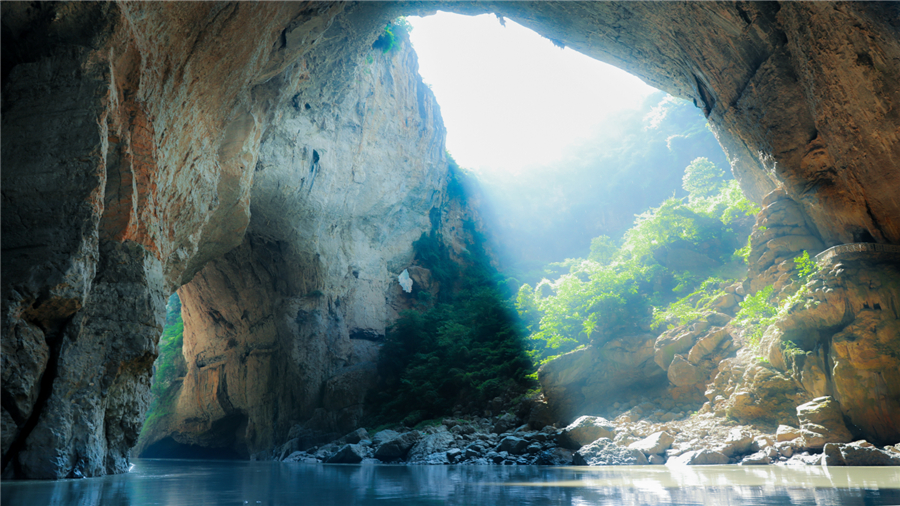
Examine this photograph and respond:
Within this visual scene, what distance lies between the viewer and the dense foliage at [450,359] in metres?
18.5

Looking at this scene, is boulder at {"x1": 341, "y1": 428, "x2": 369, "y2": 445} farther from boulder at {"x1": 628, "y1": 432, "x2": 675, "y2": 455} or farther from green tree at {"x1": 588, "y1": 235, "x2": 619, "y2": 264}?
green tree at {"x1": 588, "y1": 235, "x2": 619, "y2": 264}

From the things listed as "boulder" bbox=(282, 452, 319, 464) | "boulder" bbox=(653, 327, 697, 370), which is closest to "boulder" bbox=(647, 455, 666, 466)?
"boulder" bbox=(653, 327, 697, 370)

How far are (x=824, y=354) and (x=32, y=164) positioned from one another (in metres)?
12.9

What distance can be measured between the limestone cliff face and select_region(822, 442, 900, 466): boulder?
14.5 metres

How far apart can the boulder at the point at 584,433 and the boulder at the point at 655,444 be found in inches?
37.2

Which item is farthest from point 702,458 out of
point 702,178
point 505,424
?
point 702,178

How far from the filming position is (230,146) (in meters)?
12.1

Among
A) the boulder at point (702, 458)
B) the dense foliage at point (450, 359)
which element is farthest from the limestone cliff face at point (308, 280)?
the boulder at point (702, 458)

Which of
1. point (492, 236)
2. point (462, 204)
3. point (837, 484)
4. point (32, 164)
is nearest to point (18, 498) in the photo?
point (32, 164)

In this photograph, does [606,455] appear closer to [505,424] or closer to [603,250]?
[505,424]

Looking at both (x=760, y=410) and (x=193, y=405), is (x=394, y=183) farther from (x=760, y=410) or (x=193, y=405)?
(x=760, y=410)

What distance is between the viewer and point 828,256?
1051cm

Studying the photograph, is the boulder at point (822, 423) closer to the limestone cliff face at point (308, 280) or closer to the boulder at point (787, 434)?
the boulder at point (787, 434)

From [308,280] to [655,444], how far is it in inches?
537
